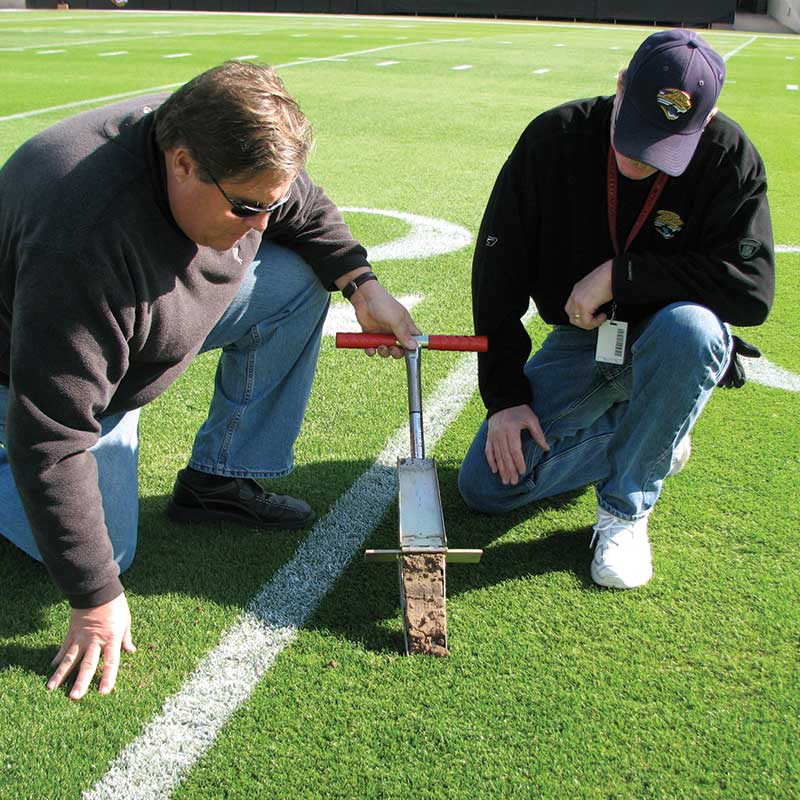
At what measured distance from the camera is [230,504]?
3.10m

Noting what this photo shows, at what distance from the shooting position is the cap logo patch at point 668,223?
9.63 feet

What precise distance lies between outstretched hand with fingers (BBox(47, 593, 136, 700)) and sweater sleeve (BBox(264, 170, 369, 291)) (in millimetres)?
1222

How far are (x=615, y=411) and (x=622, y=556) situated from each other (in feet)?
2.19

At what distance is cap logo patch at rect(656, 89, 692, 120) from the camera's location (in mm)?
2611

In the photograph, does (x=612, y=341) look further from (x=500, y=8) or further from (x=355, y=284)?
(x=500, y=8)

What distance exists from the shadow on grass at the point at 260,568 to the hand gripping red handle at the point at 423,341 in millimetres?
629

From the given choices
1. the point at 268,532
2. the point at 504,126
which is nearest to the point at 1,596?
the point at 268,532

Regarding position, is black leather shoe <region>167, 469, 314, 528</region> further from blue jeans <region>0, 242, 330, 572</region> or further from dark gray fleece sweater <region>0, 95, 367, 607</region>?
dark gray fleece sweater <region>0, 95, 367, 607</region>

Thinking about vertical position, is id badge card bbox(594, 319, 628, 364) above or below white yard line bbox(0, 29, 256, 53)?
above

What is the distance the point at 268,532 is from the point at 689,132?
5.80ft

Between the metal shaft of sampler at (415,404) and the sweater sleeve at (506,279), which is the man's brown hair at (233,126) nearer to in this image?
the metal shaft of sampler at (415,404)

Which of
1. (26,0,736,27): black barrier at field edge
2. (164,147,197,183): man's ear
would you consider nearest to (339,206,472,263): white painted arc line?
(164,147,197,183): man's ear

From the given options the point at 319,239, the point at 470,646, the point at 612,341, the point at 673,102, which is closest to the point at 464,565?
the point at 470,646

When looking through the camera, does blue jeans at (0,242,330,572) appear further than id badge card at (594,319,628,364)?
No
